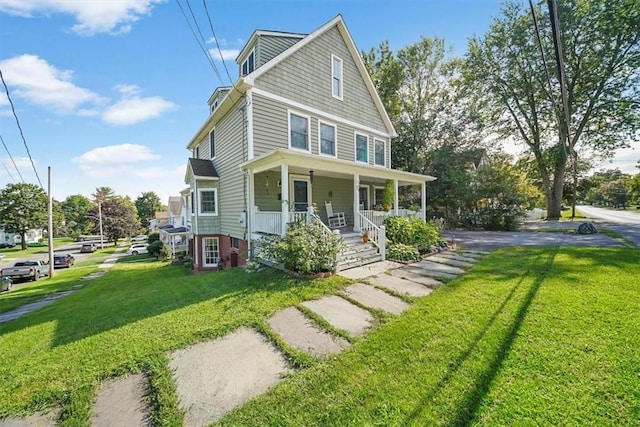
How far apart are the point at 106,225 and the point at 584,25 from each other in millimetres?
54538

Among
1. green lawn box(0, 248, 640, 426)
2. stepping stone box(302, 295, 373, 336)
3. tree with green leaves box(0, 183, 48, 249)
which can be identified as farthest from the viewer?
tree with green leaves box(0, 183, 48, 249)

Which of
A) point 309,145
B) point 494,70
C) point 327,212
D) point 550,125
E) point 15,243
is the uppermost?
point 494,70

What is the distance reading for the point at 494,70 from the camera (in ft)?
72.1

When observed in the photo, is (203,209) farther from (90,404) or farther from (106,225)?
(106,225)

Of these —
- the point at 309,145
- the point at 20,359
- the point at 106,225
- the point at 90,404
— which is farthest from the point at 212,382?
the point at 106,225

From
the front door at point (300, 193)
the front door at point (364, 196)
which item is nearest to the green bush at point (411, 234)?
the front door at point (300, 193)

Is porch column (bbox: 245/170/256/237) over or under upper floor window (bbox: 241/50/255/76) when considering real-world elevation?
under

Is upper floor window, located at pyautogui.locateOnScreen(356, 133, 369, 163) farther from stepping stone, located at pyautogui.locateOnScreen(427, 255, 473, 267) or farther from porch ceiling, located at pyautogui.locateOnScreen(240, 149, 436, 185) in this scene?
stepping stone, located at pyautogui.locateOnScreen(427, 255, 473, 267)

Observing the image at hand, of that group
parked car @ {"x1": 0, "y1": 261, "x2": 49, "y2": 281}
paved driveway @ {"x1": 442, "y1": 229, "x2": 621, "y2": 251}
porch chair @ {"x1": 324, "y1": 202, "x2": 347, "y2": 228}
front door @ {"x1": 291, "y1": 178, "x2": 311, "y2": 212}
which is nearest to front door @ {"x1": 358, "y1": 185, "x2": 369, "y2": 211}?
porch chair @ {"x1": 324, "y1": 202, "x2": 347, "y2": 228}

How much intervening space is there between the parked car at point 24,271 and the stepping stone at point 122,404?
19977mm

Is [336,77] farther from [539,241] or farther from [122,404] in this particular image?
[122,404]

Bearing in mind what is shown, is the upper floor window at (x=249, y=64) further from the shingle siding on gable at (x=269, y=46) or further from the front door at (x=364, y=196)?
the front door at (x=364, y=196)

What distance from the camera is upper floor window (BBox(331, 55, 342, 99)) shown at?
11531mm

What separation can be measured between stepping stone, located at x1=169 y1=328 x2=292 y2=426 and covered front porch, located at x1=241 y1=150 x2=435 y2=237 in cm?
399
